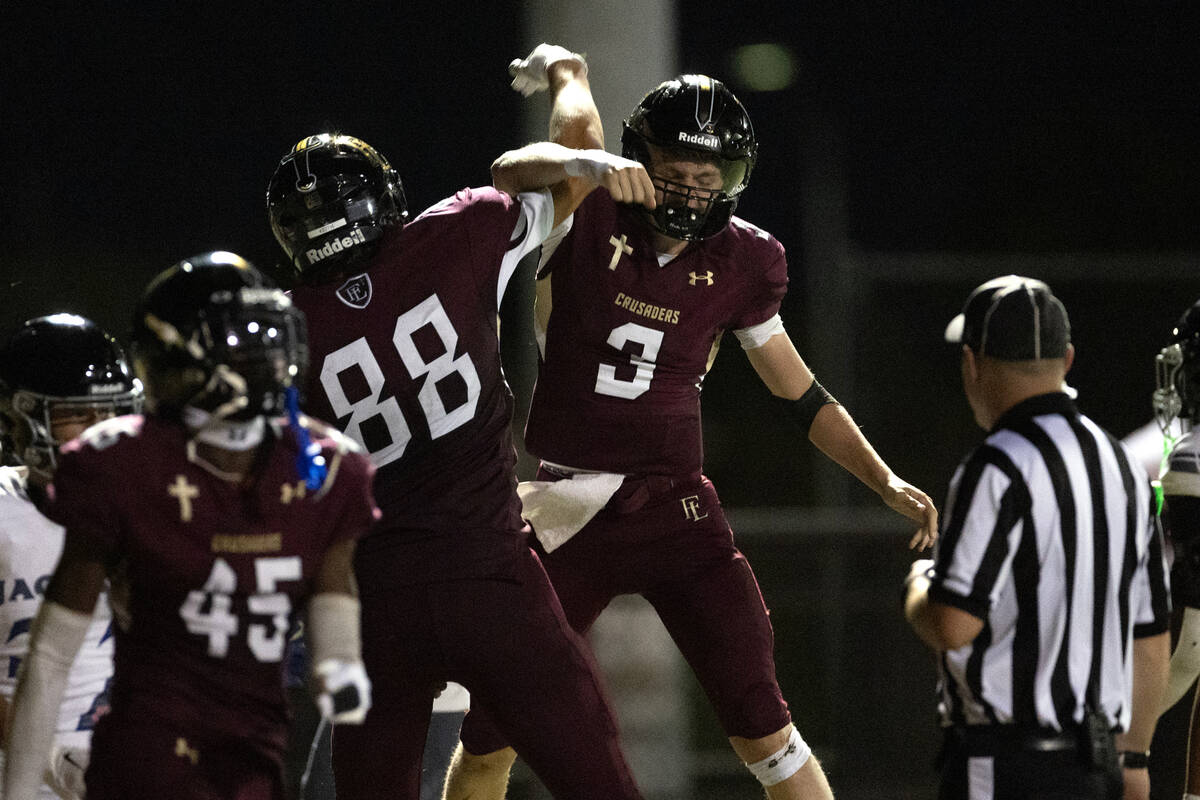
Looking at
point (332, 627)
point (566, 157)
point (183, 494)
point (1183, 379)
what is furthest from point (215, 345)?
point (1183, 379)

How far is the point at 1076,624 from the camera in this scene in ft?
8.64

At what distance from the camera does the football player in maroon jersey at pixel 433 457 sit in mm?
2941

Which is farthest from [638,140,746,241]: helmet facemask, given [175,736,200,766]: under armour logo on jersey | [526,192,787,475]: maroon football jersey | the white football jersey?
[175,736,200,766]: under armour logo on jersey

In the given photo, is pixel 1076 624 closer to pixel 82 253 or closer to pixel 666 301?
pixel 666 301

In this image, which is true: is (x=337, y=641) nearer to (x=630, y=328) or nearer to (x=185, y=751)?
(x=185, y=751)

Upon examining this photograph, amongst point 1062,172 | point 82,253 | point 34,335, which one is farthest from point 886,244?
point 34,335

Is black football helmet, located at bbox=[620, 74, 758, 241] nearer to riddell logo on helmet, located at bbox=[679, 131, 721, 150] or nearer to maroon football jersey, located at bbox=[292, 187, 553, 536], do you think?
riddell logo on helmet, located at bbox=[679, 131, 721, 150]

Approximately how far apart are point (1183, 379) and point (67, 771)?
2.88m

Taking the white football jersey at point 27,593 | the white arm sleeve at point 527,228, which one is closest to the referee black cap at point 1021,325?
the white arm sleeve at point 527,228

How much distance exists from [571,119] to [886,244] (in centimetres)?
700

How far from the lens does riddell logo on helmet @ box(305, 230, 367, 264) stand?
3.10m

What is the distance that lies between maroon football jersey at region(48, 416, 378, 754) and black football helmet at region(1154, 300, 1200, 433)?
2.41 m

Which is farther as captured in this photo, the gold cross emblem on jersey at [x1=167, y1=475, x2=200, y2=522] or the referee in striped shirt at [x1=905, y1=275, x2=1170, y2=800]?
the referee in striped shirt at [x1=905, y1=275, x2=1170, y2=800]

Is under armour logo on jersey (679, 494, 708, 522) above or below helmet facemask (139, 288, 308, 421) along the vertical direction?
below
